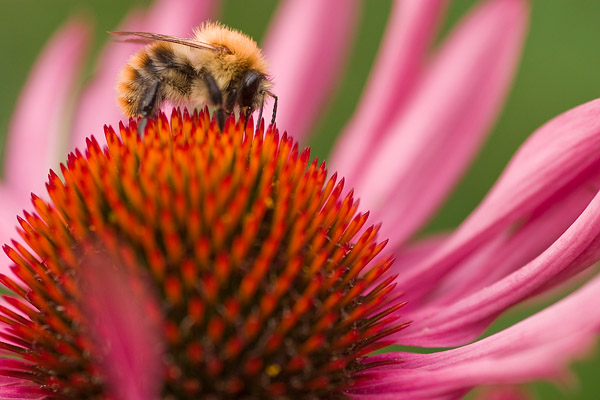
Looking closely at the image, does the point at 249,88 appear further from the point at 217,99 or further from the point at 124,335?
the point at 124,335

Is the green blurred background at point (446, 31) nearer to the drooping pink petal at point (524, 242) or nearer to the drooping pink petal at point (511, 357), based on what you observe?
the drooping pink petal at point (524, 242)

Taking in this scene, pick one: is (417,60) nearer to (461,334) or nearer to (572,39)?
(461,334)

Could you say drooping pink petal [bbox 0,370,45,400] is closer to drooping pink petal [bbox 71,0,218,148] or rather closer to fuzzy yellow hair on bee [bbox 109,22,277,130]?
fuzzy yellow hair on bee [bbox 109,22,277,130]

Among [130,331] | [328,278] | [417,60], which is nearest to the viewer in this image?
[130,331]

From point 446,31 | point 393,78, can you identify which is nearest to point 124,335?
point 393,78

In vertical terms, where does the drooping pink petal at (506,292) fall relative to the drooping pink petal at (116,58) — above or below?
below

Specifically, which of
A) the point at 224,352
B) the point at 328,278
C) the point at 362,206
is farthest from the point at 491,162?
the point at 224,352

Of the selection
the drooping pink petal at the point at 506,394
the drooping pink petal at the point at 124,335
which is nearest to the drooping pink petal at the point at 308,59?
the drooping pink petal at the point at 506,394
